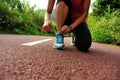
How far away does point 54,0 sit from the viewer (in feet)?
12.9

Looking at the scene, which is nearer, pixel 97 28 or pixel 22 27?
Result: pixel 97 28

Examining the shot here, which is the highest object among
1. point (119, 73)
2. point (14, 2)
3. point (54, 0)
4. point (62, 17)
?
point (14, 2)

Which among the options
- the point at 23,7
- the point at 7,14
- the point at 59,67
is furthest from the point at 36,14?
the point at 59,67

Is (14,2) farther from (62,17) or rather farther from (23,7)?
(62,17)

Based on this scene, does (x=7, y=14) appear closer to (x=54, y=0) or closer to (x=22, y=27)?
(x=22, y=27)

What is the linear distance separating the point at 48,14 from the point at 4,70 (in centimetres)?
203

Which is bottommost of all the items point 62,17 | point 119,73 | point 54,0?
point 119,73

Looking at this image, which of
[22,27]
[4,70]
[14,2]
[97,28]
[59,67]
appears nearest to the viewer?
[4,70]

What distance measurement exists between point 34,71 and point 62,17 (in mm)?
1770

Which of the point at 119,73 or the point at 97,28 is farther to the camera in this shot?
the point at 97,28

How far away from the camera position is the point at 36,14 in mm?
18578

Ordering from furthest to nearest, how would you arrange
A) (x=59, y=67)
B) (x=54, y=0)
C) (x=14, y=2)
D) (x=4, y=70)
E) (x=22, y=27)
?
1. (x=14, y=2)
2. (x=22, y=27)
3. (x=54, y=0)
4. (x=59, y=67)
5. (x=4, y=70)

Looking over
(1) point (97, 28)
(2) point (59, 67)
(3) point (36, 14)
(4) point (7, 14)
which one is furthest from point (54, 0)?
(3) point (36, 14)

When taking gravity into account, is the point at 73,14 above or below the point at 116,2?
below
